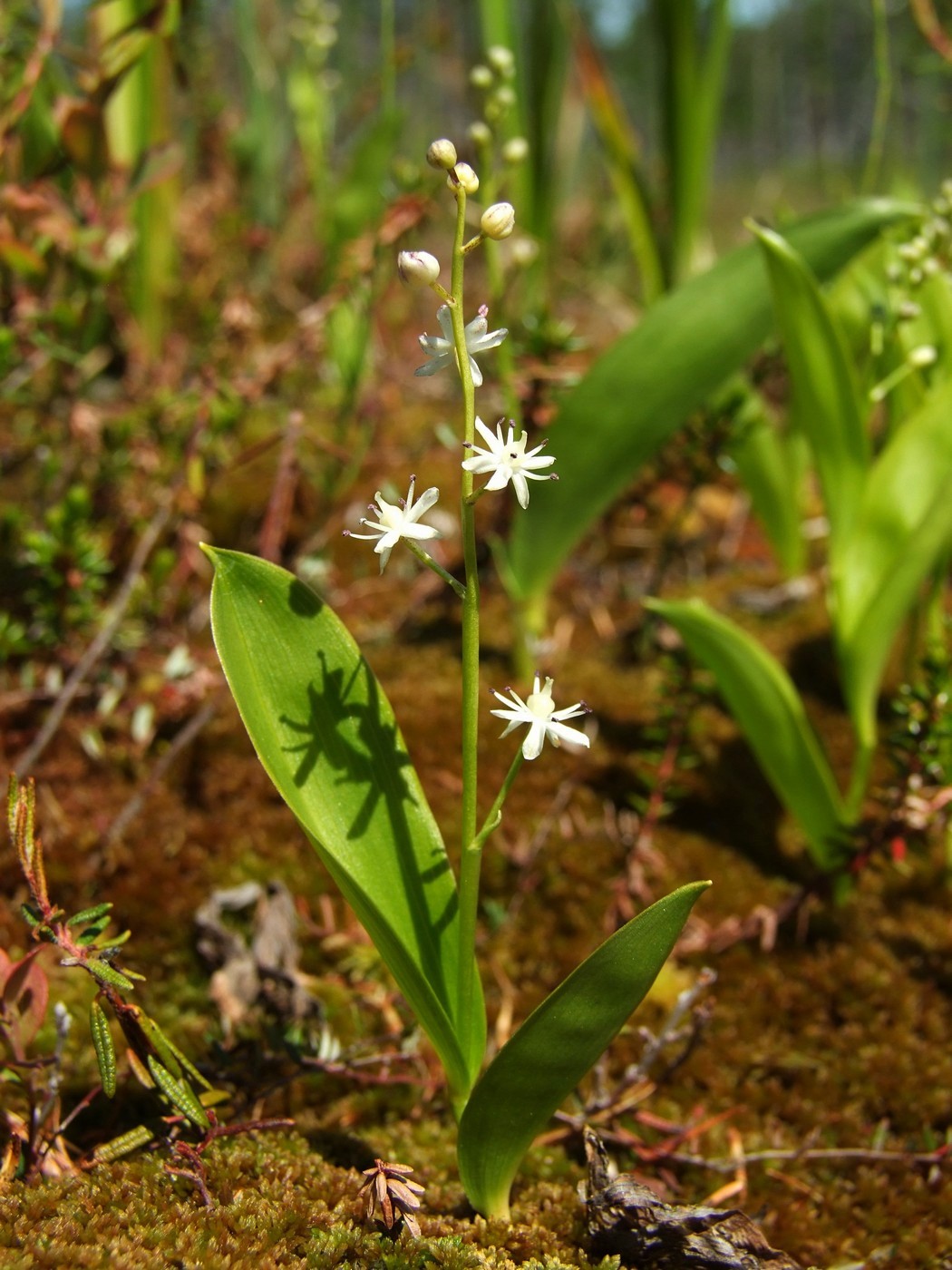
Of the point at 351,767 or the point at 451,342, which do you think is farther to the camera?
the point at 351,767

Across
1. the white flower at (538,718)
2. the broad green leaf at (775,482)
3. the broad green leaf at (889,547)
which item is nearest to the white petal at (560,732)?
the white flower at (538,718)

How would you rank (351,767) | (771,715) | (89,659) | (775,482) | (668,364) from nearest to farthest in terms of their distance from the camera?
1. (351,767)
2. (771,715)
3. (89,659)
4. (668,364)
5. (775,482)

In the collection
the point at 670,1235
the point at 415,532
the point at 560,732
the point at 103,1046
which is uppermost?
the point at 415,532

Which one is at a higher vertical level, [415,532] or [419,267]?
[419,267]

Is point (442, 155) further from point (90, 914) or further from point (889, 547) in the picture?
point (889, 547)

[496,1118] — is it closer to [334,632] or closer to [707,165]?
[334,632]

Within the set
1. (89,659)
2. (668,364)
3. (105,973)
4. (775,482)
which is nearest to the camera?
(105,973)

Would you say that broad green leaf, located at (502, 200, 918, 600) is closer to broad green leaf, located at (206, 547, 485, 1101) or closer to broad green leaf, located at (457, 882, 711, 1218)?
broad green leaf, located at (206, 547, 485, 1101)

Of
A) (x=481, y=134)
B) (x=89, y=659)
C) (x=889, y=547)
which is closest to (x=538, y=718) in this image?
(x=889, y=547)

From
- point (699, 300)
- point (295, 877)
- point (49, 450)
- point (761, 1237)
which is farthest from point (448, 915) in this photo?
point (49, 450)
